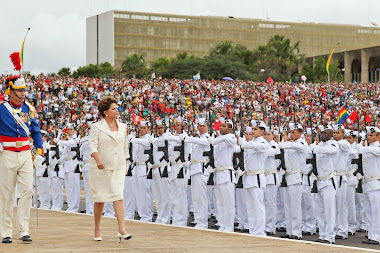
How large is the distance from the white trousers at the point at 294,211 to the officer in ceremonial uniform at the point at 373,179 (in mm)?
1218

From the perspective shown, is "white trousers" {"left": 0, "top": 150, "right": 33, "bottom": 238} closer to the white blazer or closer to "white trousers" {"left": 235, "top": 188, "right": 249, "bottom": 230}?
the white blazer

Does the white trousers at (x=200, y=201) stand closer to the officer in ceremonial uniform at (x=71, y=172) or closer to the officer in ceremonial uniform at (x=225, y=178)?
the officer in ceremonial uniform at (x=225, y=178)

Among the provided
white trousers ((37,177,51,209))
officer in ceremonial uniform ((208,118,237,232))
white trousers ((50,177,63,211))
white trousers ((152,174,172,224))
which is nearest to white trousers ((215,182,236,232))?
officer in ceremonial uniform ((208,118,237,232))

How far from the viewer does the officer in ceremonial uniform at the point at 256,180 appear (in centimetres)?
1168

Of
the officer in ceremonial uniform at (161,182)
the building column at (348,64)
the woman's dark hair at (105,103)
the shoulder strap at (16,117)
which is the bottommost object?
the officer in ceremonial uniform at (161,182)

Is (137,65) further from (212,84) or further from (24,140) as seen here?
(24,140)

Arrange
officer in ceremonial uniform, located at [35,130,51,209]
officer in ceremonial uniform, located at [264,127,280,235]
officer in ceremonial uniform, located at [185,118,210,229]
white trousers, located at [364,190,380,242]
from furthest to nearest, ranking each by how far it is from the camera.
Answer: officer in ceremonial uniform, located at [35,130,51,209], officer in ceremonial uniform, located at [264,127,280,235], officer in ceremonial uniform, located at [185,118,210,229], white trousers, located at [364,190,380,242]

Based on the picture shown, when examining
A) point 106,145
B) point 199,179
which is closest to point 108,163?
point 106,145

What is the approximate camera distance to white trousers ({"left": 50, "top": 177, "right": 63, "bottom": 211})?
1695 centimetres

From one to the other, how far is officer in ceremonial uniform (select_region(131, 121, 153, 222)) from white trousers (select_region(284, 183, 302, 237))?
2967 mm

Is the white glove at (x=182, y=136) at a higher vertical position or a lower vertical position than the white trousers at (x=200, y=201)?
higher

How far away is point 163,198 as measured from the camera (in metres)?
13.9

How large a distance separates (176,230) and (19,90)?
3.20m

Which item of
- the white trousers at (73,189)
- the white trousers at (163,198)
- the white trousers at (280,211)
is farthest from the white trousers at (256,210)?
the white trousers at (73,189)
